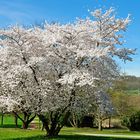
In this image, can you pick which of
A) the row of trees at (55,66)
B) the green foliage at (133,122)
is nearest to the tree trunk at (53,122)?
the row of trees at (55,66)

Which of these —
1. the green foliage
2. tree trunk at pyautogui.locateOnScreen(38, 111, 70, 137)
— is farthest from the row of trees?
the green foliage

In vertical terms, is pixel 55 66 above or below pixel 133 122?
above

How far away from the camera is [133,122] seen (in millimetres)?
58344

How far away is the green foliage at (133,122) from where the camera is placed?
57.5 metres

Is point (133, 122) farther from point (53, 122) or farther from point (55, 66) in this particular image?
point (55, 66)

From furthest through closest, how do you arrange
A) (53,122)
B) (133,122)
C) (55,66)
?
(133,122), (53,122), (55,66)

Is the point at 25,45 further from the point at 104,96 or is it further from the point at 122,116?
the point at 122,116

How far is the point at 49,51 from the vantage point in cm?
2883

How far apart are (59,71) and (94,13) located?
5026mm

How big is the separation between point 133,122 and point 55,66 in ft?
105

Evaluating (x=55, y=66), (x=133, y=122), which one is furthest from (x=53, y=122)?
(x=133, y=122)

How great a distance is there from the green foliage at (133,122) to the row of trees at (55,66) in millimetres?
28949

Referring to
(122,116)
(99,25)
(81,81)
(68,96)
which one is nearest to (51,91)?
(68,96)

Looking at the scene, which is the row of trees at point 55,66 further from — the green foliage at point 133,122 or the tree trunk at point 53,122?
the green foliage at point 133,122
